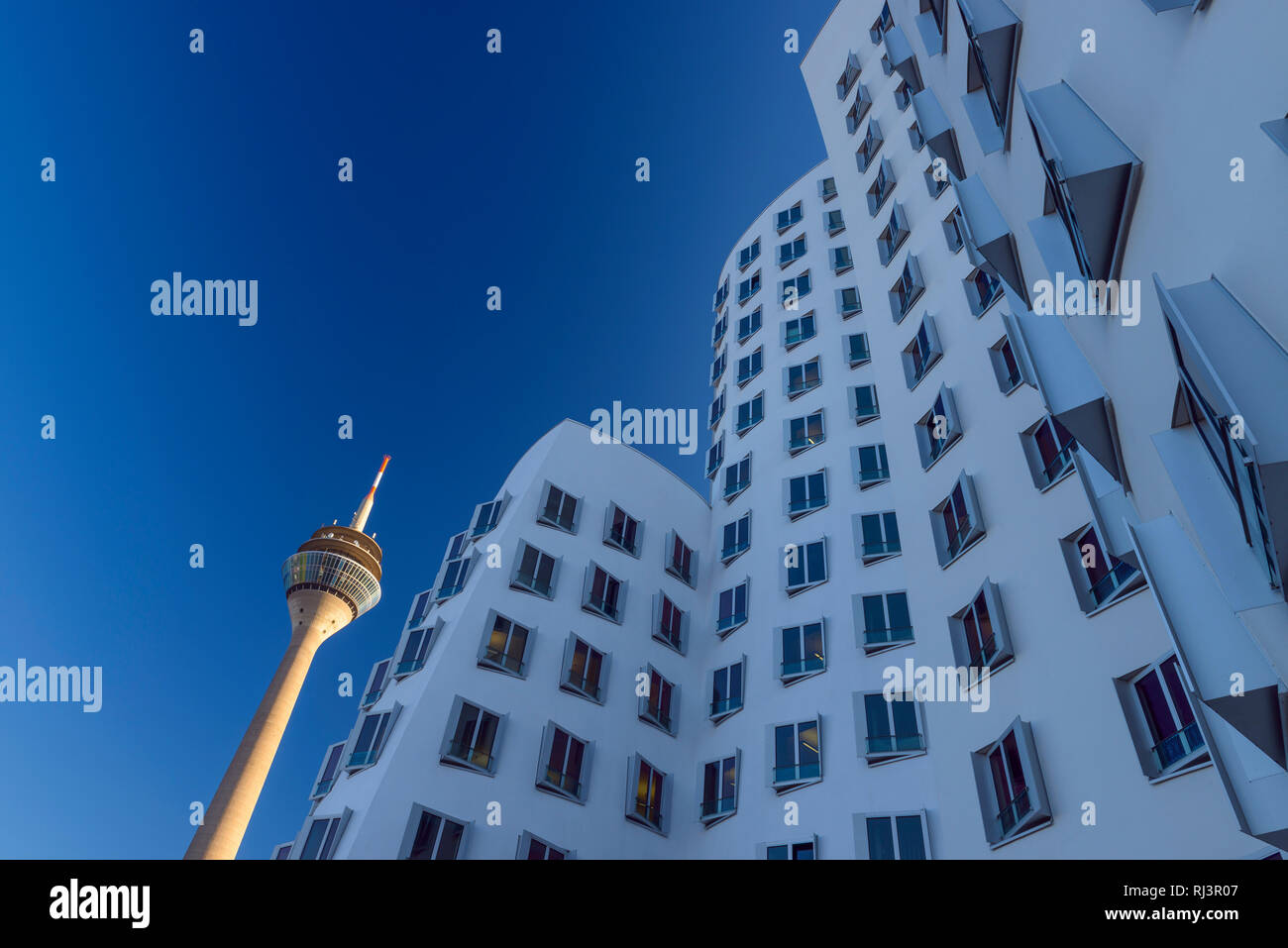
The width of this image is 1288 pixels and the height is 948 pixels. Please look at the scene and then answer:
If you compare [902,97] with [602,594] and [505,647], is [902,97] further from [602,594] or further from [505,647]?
[505,647]

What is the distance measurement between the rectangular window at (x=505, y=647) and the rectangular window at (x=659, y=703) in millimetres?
4102

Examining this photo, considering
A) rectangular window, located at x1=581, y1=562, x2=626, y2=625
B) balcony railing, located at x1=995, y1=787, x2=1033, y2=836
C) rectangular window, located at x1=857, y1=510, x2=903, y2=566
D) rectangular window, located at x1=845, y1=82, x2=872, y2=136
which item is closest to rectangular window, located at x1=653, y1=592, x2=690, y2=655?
rectangular window, located at x1=581, y1=562, x2=626, y2=625

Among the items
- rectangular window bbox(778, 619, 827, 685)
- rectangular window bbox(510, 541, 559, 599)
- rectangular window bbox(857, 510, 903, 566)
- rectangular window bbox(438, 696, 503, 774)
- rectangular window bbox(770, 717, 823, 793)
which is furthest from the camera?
rectangular window bbox(510, 541, 559, 599)

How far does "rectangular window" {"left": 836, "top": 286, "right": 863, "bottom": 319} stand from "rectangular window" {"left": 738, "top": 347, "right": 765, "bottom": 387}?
13.1 feet

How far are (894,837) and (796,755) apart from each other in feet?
12.0

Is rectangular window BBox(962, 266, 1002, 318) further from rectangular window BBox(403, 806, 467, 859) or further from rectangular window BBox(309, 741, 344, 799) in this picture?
rectangular window BBox(309, 741, 344, 799)

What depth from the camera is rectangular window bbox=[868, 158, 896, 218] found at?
3012cm

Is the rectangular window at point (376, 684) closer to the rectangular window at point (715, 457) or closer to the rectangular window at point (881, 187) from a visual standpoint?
the rectangular window at point (715, 457)

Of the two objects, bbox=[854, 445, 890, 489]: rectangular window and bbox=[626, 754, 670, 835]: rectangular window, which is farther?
bbox=[854, 445, 890, 489]: rectangular window

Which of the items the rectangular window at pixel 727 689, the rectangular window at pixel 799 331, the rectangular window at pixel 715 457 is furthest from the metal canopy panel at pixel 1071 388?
the rectangular window at pixel 715 457

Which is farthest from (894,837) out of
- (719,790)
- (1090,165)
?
(1090,165)

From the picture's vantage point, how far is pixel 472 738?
2108cm
